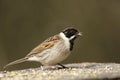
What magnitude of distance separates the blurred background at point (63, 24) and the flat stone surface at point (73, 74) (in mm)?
6141

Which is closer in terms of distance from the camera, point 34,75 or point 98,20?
point 34,75

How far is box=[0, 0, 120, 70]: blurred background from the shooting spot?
1731 cm

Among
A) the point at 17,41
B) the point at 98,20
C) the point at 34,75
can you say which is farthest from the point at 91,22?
the point at 34,75

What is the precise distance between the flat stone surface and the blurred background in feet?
20.1

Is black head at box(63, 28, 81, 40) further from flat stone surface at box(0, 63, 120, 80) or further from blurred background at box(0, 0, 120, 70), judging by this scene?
blurred background at box(0, 0, 120, 70)

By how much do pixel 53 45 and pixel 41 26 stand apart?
6651 mm

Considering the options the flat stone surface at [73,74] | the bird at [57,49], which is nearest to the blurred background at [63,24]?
the bird at [57,49]

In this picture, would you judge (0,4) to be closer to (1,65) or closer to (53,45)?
(1,65)

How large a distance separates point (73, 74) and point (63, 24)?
776cm

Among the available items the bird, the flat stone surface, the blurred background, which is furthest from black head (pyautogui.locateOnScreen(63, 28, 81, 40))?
the blurred background

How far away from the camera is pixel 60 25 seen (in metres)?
17.1

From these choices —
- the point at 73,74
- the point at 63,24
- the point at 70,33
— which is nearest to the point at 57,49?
the point at 70,33

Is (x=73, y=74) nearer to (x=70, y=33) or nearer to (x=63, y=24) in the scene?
(x=70, y=33)

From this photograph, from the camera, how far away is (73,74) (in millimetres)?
9492
